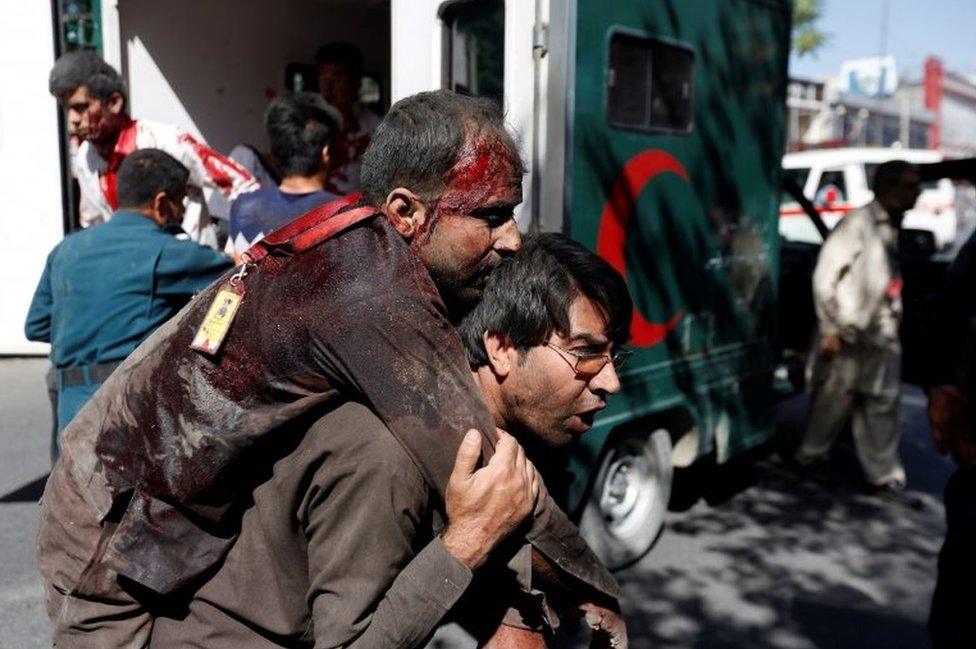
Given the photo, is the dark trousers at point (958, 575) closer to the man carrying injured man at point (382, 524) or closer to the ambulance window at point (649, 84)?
the man carrying injured man at point (382, 524)

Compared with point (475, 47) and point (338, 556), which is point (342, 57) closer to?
point (475, 47)

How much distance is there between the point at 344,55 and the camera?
4773 millimetres

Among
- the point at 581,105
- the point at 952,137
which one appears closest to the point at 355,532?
the point at 581,105

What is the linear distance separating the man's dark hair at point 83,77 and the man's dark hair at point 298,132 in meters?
0.62

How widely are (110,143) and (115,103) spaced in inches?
6.8

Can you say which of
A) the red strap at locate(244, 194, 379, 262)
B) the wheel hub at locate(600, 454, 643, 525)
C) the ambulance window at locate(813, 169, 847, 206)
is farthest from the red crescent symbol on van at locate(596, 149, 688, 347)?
the ambulance window at locate(813, 169, 847, 206)

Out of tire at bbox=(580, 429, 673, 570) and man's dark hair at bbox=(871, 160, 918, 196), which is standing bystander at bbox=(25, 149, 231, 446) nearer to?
tire at bbox=(580, 429, 673, 570)

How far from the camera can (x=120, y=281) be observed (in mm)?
2840

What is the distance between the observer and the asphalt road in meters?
3.57

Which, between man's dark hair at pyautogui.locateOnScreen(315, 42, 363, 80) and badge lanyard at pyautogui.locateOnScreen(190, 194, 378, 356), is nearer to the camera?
badge lanyard at pyautogui.locateOnScreen(190, 194, 378, 356)

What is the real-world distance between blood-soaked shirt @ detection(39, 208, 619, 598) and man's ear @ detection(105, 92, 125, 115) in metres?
2.37

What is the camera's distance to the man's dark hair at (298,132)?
11.5 ft

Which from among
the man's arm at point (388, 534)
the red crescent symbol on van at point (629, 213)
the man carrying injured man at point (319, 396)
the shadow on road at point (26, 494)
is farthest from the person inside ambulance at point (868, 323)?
the shadow on road at point (26, 494)

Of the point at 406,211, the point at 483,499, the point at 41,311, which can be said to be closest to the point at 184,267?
the point at 41,311
